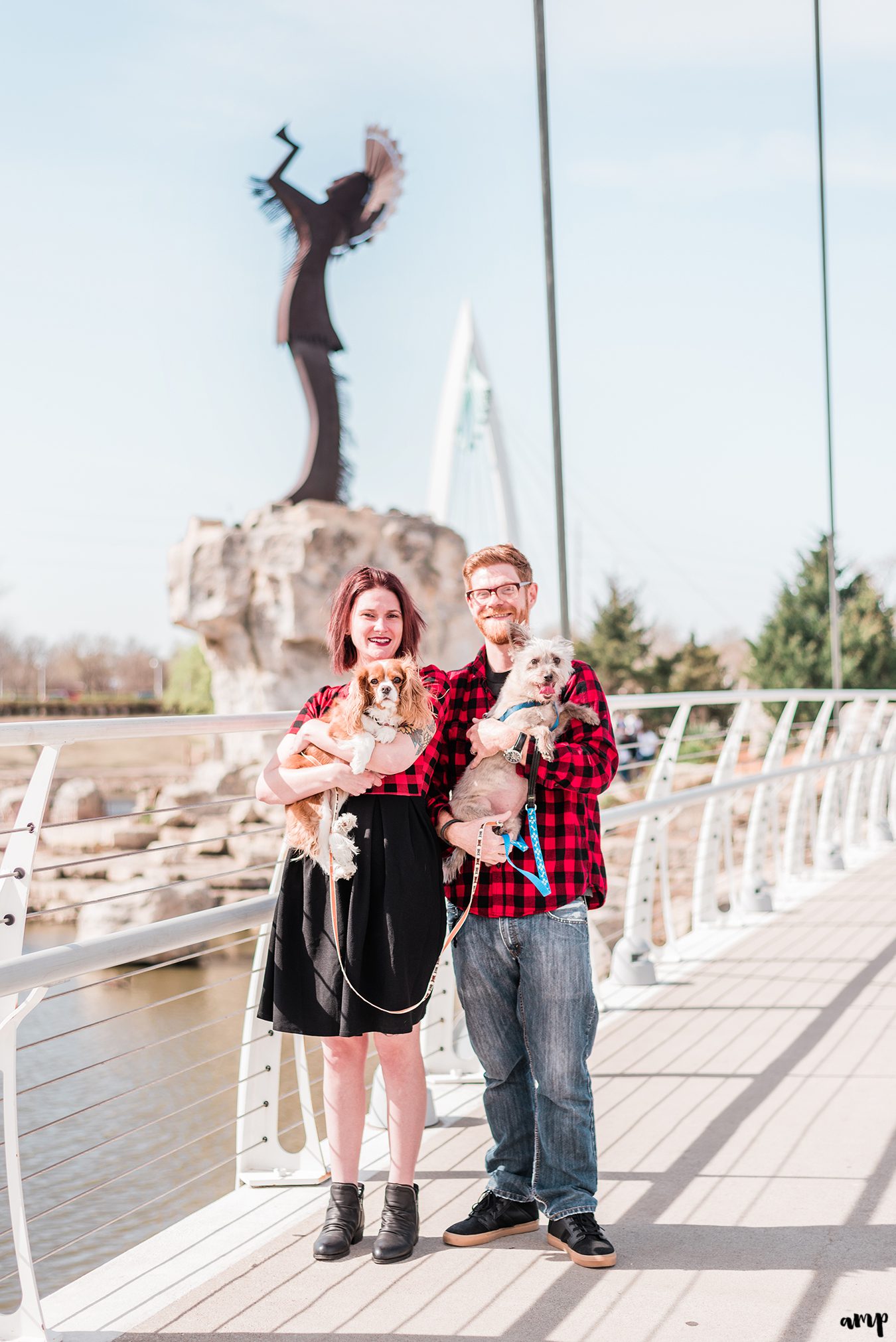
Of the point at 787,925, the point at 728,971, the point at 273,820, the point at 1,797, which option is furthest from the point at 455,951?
the point at 1,797

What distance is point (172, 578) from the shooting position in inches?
850

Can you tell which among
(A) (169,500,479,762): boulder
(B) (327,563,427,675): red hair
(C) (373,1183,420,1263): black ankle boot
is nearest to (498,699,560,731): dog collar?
(B) (327,563,427,675): red hair

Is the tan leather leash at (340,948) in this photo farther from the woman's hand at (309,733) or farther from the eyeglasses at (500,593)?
the eyeglasses at (500,593)

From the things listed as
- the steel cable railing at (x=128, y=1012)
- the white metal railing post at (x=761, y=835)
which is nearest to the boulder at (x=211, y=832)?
the white metal railing post at (x=761, y=835)

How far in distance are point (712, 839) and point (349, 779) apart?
178 inches

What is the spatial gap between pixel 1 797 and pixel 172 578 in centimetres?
829

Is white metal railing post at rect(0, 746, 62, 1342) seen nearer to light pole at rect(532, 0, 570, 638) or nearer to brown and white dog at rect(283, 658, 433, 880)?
brown and white dog at rect(283, 658, 433, 880)

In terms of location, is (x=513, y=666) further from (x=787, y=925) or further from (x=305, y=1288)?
(x=787, y=925)

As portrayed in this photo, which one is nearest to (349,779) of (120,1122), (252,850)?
(120,1122)

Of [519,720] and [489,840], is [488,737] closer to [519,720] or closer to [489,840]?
[519,720]

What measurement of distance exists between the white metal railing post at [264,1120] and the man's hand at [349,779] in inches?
26.5

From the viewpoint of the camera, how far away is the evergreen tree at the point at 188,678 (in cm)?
6569

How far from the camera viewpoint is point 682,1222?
287 cm

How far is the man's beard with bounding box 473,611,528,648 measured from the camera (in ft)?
8.98
